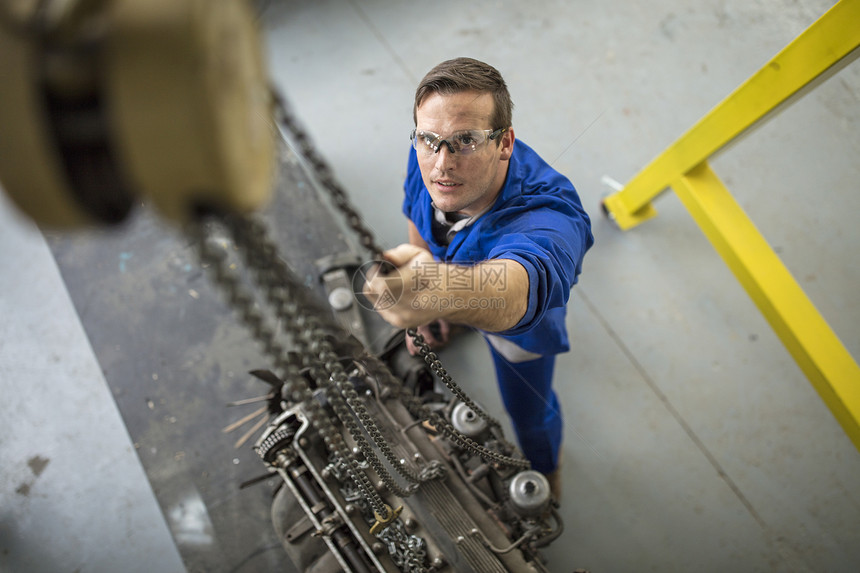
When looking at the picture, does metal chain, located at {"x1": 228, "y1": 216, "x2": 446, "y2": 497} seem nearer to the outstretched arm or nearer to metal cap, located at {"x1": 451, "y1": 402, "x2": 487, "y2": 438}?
Result: the outstretched arm

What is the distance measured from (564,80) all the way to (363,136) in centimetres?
127

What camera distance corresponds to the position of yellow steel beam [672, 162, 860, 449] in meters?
2.28

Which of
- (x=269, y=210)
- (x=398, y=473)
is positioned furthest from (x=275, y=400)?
(x=269, y=210)

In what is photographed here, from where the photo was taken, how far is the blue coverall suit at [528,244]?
133 cm

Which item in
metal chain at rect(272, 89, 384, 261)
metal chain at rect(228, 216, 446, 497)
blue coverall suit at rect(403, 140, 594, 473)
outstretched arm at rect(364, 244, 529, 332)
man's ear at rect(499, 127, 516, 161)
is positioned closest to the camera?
metal chain at rect(228, 216, 446, 497)

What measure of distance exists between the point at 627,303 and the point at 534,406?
1062 millimetres

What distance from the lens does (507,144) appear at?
1.47 m

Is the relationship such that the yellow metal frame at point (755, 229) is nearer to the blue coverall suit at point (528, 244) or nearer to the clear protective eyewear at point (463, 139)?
the blue coverall suit at point (528, 244)

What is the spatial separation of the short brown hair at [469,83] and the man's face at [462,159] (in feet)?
0.05

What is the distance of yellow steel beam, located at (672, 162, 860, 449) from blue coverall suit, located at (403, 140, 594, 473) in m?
1.12

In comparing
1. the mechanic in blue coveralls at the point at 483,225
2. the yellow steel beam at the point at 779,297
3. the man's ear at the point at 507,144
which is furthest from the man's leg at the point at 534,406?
the yellow steel beam at the point at 779,297

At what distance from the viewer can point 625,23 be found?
11.5 feet

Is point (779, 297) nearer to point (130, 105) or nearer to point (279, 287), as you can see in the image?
point (279, 287)

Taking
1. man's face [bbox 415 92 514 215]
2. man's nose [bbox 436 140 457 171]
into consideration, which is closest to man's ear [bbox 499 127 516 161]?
man's face [bbox 415 92 514 215]
